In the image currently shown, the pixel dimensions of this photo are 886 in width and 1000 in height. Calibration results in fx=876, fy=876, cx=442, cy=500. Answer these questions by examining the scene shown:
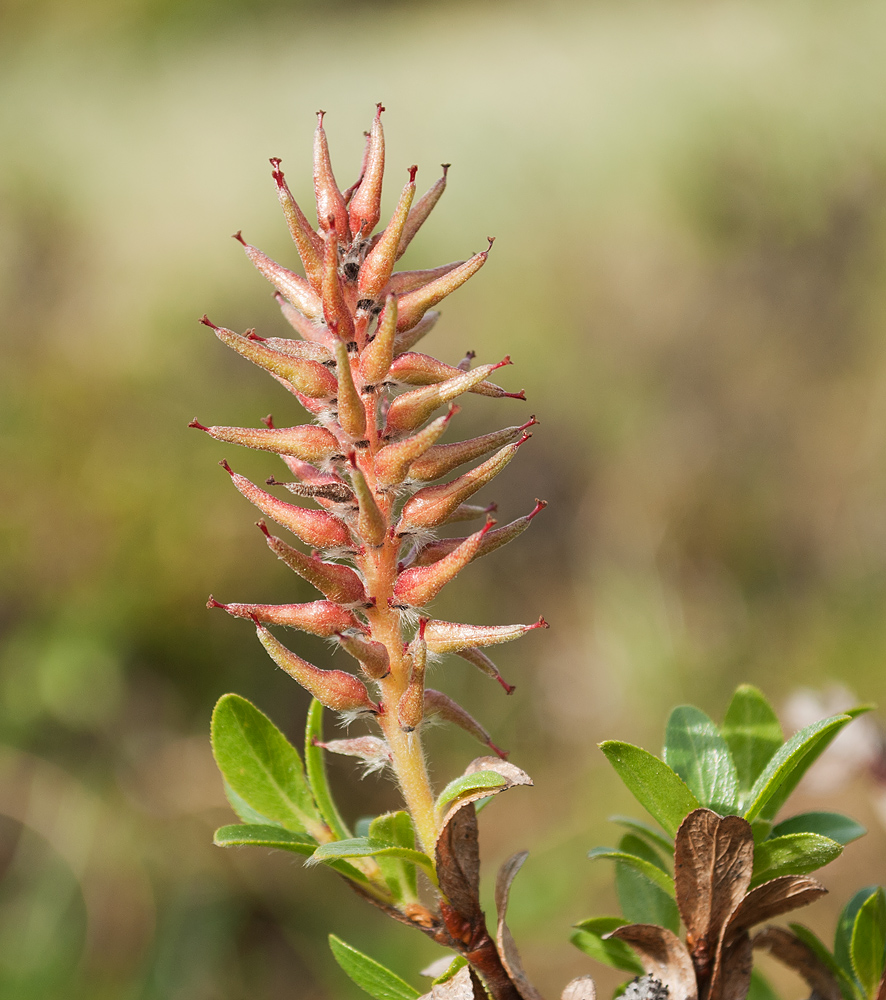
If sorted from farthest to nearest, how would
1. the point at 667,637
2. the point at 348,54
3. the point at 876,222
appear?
the point at 348,54 → the point at 876,222 → the point at 667,637

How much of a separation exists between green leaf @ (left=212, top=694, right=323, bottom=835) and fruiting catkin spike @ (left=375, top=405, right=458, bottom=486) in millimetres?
170

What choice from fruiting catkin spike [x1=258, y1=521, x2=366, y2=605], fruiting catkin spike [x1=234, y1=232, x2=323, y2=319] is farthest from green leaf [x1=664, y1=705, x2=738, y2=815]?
fruiting catkin spike [x1=234, y1=232, x2=323, y2=319]

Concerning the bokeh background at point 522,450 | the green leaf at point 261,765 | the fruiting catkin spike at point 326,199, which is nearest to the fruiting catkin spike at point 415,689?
the green leaf at point 261,765

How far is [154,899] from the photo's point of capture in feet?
8.91

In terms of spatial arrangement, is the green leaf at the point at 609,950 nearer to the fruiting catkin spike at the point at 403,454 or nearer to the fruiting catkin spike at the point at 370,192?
the fruiting catkin spike at the point at 403,454

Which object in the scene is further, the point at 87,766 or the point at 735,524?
the point at 735,524

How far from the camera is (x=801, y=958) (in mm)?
521

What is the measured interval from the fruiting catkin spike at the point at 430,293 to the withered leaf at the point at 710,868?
0.97 feet

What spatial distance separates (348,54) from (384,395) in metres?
7.95

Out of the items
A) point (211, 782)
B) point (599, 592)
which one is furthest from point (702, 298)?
point (211, 782)

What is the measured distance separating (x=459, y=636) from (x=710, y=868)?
6.7 inches

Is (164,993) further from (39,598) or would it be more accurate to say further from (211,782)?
(39,598)

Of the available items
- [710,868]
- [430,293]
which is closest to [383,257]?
[430,293]

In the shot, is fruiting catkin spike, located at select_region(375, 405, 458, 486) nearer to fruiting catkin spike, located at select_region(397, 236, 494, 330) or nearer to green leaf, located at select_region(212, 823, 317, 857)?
fruiting catkin spike, located at select_region(397, 236, 494, 330)
